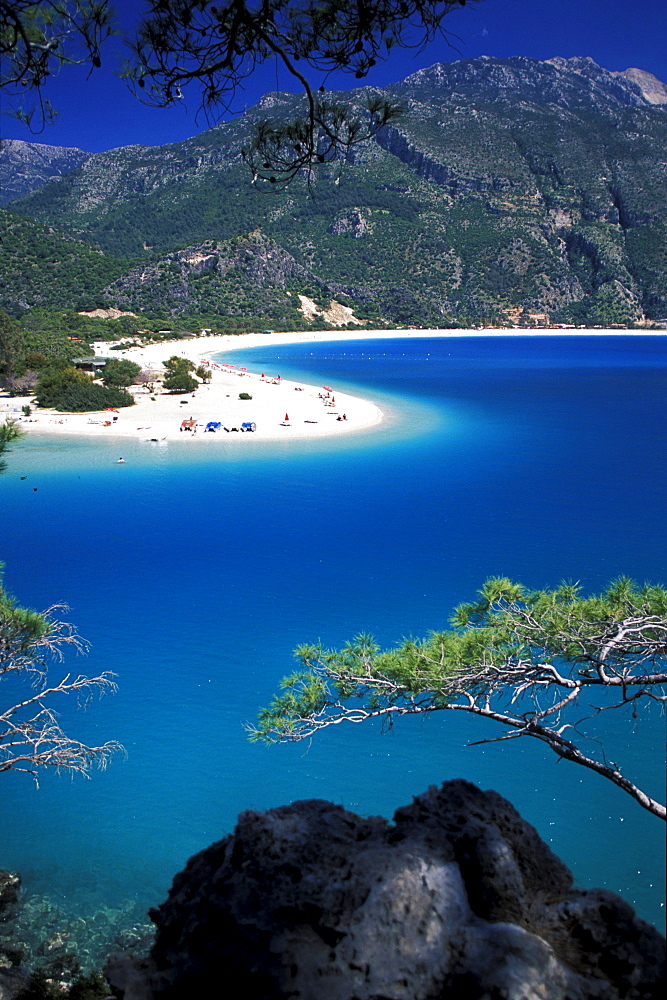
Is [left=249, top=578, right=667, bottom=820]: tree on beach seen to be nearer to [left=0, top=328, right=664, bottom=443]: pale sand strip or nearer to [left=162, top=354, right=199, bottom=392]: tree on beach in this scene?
[left=0, top=328, right=664, bottom=443]: pale sand strip

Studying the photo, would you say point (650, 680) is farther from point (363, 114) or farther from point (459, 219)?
point (459, 219)

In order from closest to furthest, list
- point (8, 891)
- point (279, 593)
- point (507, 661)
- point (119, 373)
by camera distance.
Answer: point (507, 661) → point (8, 891) → point (279, 593) → point (119, 373)

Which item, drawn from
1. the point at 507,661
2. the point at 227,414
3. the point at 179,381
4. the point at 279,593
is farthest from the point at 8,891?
the point at 179,381

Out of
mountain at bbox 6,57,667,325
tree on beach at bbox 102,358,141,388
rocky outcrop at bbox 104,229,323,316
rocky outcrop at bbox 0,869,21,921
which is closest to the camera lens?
rocky outcrop at bbox 0,869,21,921

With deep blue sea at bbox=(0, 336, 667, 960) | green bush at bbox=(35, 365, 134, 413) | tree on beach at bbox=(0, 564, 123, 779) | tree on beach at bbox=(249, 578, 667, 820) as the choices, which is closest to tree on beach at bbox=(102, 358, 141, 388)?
green bush at bbox=(35, 365, 134, 413)

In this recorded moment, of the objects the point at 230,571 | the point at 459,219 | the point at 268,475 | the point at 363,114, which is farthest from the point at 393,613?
the point at 459,219

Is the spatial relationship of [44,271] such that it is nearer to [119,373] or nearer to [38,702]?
[119,373]
